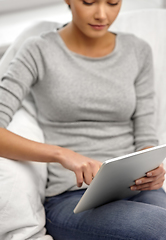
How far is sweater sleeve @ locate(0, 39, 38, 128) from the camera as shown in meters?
0.98

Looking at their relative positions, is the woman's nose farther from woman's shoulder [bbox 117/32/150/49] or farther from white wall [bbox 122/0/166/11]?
white wall [bbox 122/0/166/11]

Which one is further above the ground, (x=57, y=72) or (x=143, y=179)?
(x=57, y=72)

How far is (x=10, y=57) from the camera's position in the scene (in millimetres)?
1208

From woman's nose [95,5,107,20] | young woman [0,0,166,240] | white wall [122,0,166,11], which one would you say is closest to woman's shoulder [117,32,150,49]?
young woman [0,0,166,240]

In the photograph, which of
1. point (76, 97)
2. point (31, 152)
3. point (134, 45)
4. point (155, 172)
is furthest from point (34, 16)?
point (155, 172)

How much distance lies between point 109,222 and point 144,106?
0.49 meters

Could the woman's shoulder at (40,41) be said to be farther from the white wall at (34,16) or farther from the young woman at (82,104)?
the white wall at (34,16)

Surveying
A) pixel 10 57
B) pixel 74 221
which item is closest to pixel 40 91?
pixel 10 57

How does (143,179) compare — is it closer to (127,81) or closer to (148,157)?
(148,157)

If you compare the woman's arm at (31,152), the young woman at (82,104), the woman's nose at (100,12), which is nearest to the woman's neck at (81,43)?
the young woman at (82,104)

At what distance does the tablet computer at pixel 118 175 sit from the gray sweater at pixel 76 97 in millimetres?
171

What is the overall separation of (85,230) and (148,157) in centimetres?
25

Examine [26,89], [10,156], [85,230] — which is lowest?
[85,230]

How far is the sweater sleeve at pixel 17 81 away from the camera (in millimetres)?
982
